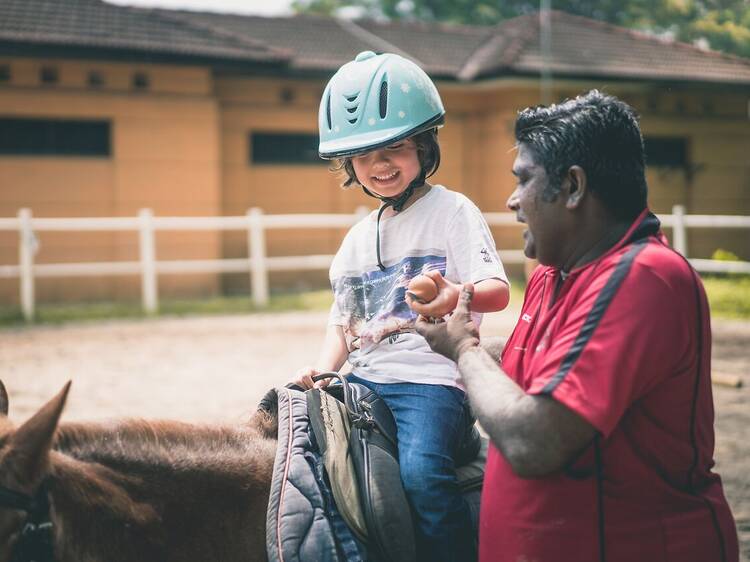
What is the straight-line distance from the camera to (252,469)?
Answer: 2.02 metres

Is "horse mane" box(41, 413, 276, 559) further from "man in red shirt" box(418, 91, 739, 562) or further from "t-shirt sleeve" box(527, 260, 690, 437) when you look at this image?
"t-shirt sleeve" box(527, 260, 690, 437)

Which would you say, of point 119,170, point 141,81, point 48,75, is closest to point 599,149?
point 119,170

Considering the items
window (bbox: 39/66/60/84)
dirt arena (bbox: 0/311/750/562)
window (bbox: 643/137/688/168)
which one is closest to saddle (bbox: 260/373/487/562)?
dirt arena (bbox: 0/311/750/562)

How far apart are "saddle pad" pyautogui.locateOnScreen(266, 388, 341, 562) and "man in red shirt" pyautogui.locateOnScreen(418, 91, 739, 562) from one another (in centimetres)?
36

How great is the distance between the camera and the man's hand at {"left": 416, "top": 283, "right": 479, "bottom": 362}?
1826 mm

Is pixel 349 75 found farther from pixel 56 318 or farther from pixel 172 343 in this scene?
pixel 56 318

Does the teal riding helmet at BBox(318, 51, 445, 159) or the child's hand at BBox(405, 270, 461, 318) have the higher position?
the teal riding helmet at BBox(318, 51, 445, 159)

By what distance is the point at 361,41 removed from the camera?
2014cm

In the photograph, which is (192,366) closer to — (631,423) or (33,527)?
(33,527)

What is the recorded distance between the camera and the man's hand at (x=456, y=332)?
1.83m

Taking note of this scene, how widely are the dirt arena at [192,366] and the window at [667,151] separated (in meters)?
8.49

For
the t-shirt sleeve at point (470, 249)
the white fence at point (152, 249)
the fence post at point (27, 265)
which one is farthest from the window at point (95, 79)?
the t-shirt sleeve at point (470, 249)

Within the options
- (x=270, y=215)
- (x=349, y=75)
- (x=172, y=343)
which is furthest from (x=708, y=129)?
(x=349, y=75)

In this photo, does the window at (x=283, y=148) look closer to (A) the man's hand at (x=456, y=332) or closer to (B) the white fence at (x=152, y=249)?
(B) the white fence at (x=152, y=249)
